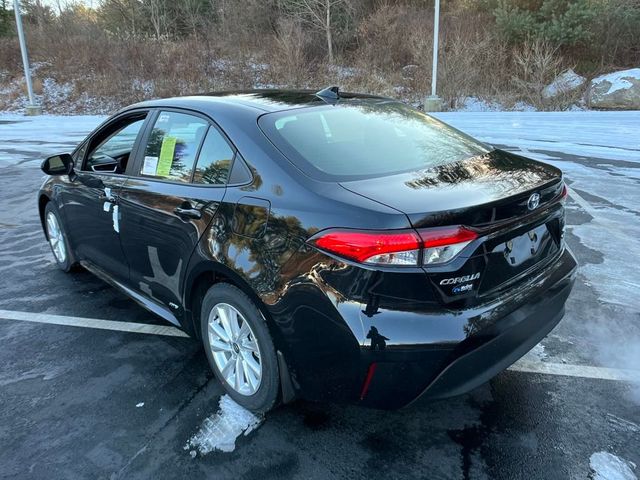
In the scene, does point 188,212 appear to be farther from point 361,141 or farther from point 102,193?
Result: point 102,193

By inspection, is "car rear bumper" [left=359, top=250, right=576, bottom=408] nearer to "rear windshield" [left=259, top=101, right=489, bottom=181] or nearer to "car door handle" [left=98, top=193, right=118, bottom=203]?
"rear windshield" [left=259, top=101, right=489, bottom=181]

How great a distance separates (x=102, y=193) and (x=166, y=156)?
0.76 metres

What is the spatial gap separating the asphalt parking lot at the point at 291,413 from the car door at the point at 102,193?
47 centimetres

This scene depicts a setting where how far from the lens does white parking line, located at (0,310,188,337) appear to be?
11.9ft

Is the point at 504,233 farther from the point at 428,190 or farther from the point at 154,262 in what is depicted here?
the point at 154,262

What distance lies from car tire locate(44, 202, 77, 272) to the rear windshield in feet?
8.59

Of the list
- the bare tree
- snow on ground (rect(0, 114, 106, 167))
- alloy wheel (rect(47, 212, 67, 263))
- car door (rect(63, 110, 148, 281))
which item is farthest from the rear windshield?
the bare tree

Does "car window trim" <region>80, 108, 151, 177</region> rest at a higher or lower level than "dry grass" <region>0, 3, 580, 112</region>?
lower

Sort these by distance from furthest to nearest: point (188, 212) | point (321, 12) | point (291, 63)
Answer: point (321, 12)
point (291, 63)
point (188, 212)

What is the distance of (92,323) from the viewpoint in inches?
148

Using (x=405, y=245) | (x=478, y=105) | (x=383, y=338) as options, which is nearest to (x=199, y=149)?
(x=405, y=245)

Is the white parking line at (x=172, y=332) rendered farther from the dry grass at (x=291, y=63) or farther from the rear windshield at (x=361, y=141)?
the dry grass at (x=291, y=63)

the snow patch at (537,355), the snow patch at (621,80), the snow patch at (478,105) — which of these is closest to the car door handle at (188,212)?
the snow patch at (537,355)

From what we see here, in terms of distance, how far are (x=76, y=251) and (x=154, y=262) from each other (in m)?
1.50
